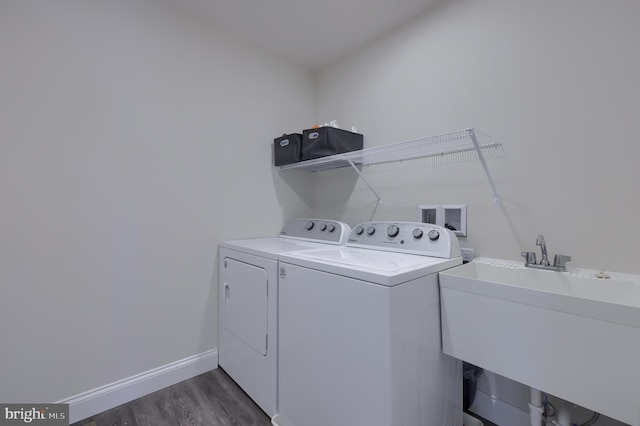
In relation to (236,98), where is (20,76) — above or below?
below

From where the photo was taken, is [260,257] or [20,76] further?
[260,257]

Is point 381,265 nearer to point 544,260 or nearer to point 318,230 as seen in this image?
point 544,260

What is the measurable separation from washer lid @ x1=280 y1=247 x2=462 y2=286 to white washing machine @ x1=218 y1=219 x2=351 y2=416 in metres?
0.24

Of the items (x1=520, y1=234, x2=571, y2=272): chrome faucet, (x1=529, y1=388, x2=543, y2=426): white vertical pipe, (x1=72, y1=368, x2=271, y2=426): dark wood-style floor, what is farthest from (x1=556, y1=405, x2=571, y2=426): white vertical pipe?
(x1=72, y1=368, x2=271, y2=426): dark wood-style floor

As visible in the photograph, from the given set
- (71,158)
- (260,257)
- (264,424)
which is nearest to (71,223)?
(71,158)

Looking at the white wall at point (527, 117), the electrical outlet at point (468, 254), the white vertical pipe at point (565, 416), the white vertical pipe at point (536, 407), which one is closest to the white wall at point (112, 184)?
the white wall at point (527, 117)

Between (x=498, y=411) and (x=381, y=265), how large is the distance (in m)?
1.14

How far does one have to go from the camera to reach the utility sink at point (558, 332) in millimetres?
796

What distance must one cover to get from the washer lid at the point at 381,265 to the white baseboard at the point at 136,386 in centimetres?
112

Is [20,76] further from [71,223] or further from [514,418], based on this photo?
[514,418]

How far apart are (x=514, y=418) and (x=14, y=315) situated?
252 cm

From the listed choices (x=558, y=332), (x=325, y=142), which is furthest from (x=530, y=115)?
(x=325, y=142)

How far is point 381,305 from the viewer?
0.94 metres

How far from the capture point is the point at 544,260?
49.3 inches
